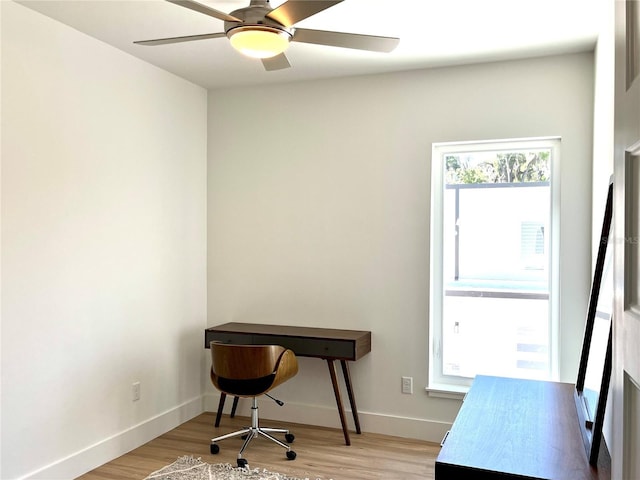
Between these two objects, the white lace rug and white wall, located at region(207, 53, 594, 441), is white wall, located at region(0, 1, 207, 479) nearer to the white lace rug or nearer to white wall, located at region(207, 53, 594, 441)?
white wall, located at region(207, 53, 594, 441)

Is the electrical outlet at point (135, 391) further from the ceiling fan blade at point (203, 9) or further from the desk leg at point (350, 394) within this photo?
the ceiling fan blade at point (203, 9)

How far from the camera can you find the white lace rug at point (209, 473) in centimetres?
322

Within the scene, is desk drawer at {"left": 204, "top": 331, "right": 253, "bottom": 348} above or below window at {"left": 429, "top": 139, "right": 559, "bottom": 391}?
below

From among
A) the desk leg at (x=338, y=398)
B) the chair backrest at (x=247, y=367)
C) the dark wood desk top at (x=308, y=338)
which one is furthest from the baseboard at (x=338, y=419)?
the chair backrest at (x=247, y=367)

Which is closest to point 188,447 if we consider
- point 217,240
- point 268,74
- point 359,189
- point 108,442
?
point 108,442

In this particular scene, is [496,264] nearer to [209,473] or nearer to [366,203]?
[366,203]

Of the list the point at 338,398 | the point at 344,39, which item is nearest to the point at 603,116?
the point at 344,39

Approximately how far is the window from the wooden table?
1.23 metres

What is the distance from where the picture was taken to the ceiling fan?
6.98ft

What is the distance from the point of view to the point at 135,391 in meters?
3.80

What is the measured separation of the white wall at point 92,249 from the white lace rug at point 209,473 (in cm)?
47

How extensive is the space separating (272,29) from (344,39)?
363 millimetres

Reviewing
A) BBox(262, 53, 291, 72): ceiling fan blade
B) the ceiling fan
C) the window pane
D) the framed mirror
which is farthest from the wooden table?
BBox(262, 53, 291, 72): ceiling fan blade

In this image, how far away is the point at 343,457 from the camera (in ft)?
11.8
